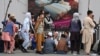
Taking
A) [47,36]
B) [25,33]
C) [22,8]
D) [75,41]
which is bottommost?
[75,41]

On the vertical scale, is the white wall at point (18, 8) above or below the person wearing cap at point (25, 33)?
above

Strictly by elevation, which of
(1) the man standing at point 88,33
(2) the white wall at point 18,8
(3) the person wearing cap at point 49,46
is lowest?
(3) the person wearing cap at point 49,46

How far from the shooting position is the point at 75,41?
70.2 feet

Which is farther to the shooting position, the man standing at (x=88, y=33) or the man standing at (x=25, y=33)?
the man standing at (x=25, y=33)

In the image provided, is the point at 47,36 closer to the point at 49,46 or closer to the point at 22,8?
the point at 49,46

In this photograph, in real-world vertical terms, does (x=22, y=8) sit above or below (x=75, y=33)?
above

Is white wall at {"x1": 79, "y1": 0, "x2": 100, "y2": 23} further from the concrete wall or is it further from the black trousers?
the black trousers

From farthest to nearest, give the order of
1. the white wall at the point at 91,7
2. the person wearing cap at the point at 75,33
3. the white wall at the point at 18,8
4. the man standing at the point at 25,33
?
the white wall at the point at 18,8 < the white wall at the point at 91,7 < the man standing at the point at 25,33 < the person wearing cap at the point at 75,33

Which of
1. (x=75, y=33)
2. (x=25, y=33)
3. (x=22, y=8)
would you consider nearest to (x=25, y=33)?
(x=25, y=33)

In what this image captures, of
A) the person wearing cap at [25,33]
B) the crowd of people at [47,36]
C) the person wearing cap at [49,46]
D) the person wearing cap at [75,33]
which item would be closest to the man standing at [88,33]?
the crowd of people at [47,36]

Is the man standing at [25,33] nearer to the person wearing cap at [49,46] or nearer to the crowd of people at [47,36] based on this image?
the crowd of people at [47,36]

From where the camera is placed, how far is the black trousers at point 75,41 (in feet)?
69.9

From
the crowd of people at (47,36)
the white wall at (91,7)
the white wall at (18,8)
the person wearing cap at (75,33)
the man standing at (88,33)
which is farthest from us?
the white wall at (18,8)

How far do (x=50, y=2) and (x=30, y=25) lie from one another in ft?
10.6
